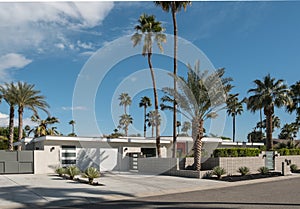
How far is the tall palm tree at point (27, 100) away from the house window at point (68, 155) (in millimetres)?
6411

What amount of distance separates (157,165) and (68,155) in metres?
7.07

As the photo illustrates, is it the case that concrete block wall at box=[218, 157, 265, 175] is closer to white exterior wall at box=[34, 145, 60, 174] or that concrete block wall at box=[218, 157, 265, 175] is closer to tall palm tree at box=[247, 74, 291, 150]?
tall palm tree at box=[247, 74, 291, 150]

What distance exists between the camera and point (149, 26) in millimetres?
26109

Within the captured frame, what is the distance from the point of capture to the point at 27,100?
2872 centimetres

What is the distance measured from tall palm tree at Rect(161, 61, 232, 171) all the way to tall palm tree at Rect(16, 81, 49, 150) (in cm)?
1504

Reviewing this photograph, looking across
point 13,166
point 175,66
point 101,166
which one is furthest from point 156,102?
point 13,166

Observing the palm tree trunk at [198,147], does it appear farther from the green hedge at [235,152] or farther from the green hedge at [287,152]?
the green hedge at [287,152]

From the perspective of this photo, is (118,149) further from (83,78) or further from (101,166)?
(83,78)

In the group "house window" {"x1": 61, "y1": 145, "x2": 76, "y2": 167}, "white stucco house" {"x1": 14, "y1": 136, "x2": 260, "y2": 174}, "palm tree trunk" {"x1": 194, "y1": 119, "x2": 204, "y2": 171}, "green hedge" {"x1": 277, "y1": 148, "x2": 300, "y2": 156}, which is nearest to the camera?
"palm tree trunk" {"x1": 194, "y1": 119, "x2": 204, "y2": 171}

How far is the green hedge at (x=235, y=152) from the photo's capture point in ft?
70.1

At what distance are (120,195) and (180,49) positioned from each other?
1493cm

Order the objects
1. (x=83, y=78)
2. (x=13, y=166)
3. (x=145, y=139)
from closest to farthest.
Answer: (x=83, y=78), (x=13, y=166), (x=145, y=139)

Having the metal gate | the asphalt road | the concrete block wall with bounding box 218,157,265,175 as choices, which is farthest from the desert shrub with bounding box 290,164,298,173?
the metal gate

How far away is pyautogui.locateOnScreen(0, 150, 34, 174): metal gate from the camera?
21984 millimetres
